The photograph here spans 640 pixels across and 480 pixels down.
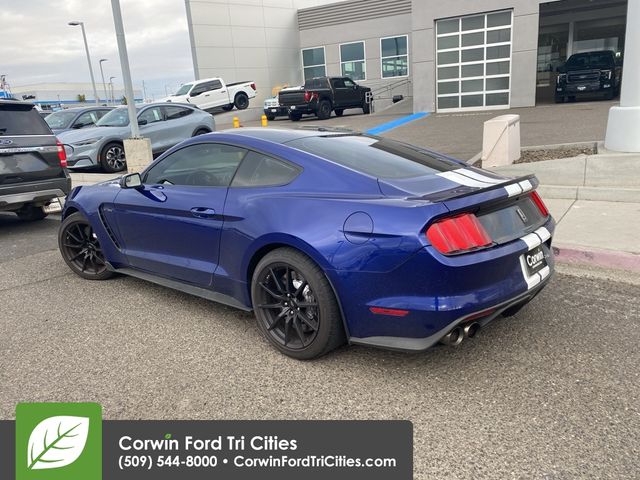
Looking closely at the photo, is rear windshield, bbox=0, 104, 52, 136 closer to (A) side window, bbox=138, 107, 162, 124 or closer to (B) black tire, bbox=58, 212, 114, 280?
(B) black tire, bbox=58, 212, 114, 280

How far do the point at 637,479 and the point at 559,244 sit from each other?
3391 millimetres

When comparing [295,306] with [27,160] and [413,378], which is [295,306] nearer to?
[413,378]

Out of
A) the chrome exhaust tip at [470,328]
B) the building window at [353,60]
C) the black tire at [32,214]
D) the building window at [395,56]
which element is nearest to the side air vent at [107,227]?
the chrome exhaust tip at [470,328]

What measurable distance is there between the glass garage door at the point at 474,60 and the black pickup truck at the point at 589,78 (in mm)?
2385

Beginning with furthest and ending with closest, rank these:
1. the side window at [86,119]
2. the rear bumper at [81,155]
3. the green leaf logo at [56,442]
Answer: the side window at [86,119]
the rear bumper at [81,155]
the green leaf logo at [56,442]

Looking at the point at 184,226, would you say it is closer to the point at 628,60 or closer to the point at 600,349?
the point at 600,349

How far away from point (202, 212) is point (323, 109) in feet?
65.6

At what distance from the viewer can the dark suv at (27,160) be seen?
703 cm

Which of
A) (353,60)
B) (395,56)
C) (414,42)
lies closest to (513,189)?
(414,42)

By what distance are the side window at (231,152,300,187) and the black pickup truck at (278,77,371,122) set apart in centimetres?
1940

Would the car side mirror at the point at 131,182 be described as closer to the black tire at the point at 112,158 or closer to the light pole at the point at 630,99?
the light pole at the point at 630,99

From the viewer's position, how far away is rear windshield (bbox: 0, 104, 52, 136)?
23.3 ft

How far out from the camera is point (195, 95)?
26.4 m

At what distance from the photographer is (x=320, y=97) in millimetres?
22734
